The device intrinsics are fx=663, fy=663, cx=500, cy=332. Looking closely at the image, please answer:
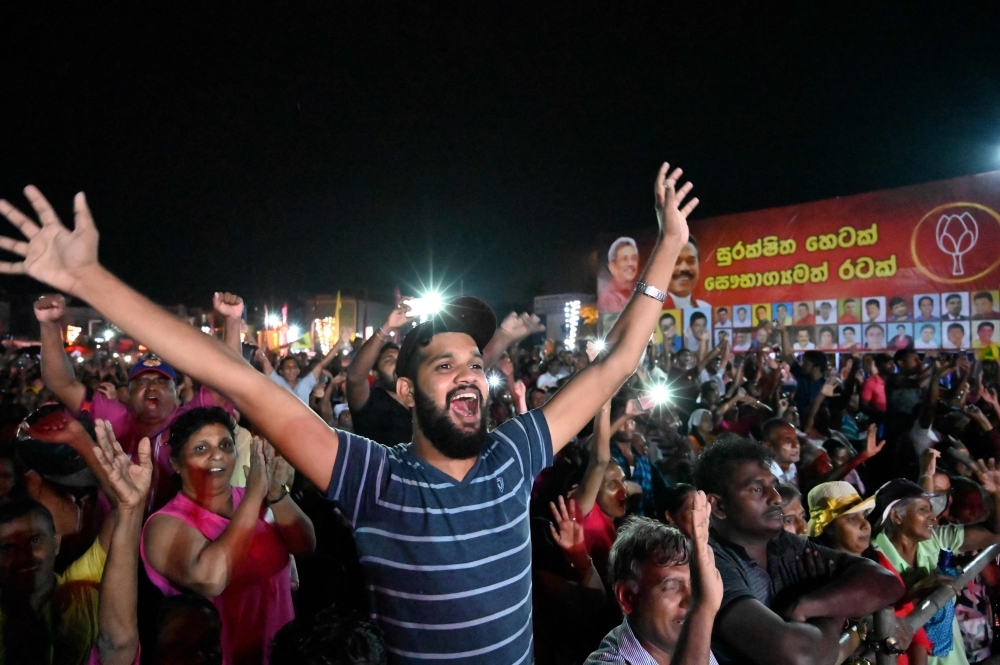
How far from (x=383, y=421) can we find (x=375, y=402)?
172 millimetres

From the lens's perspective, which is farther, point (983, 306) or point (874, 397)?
point (983, 306)

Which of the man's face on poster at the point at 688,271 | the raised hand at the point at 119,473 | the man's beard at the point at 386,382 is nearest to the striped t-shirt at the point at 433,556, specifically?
the raised hand at the point at 119,473

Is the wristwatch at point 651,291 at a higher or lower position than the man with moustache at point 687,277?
lower

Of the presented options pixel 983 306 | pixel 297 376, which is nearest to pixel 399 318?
pixel 297 376

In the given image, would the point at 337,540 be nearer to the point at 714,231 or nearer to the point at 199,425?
the point at 199,425

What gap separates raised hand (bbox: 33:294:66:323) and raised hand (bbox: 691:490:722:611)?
3.37 m

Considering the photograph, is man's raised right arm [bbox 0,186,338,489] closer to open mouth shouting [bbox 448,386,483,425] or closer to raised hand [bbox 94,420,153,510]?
open mouth shouting [bbox 448,386,483,425]

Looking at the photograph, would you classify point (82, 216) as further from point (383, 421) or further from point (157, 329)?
point (383, 421)

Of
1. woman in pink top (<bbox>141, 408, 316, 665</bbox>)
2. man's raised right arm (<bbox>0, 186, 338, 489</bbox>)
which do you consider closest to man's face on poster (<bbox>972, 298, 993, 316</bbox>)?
woman in pink top (<bbox>141, 408, 316, 665</bbox>)

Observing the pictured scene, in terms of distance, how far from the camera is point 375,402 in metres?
4.68

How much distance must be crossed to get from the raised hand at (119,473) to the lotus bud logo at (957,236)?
1626 cm

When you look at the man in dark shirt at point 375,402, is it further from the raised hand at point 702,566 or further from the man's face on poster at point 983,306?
the man's face on poster at point 983,306

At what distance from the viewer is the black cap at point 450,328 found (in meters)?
2.13

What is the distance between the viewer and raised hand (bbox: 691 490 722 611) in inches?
71.0
